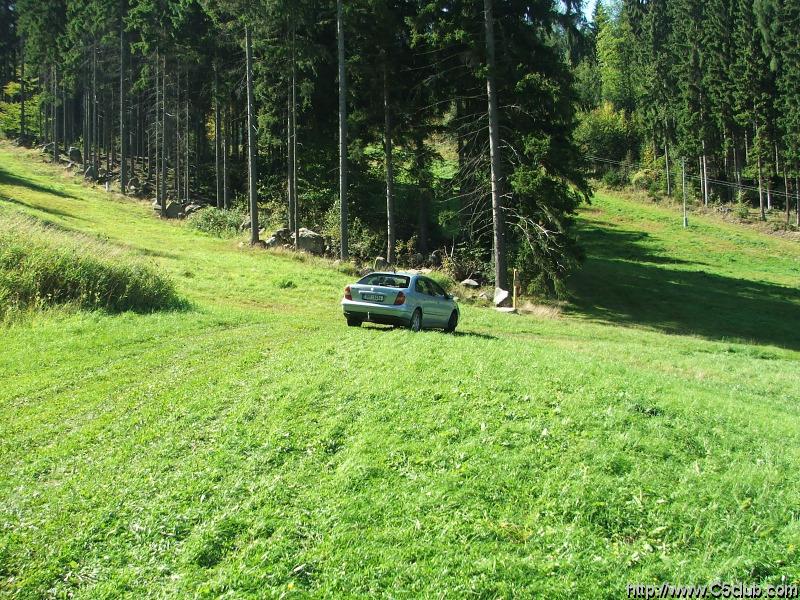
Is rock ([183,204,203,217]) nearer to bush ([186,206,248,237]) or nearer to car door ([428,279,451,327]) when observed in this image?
bush ([186,206,248,237])

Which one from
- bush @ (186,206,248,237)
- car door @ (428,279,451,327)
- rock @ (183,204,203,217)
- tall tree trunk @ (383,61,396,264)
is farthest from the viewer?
rock @ (183,204,203,217)

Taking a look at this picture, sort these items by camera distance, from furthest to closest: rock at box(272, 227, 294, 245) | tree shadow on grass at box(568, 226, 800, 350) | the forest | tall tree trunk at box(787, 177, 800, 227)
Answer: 1. tall tree trunk at box(787, 177, 800, 227)
2. rock at box(272, 227, 294, 245)
3. tree shadow on grass at box(568, 226, 800, 350)
4. the forest

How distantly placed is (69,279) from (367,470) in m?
12.0

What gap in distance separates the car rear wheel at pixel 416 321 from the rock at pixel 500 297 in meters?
11.2

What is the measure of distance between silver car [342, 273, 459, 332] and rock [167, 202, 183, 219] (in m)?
34.7

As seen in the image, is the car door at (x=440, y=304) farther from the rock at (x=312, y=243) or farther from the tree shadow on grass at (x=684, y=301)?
the rock at (x=312, y=243)

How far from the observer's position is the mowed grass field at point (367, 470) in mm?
4398

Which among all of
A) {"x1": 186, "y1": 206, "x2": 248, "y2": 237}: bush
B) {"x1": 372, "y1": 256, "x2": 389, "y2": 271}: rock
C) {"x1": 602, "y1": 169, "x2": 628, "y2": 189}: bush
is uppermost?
{"x1": 602, "y1": 169, "x2": 628, "y2": 189}: bush

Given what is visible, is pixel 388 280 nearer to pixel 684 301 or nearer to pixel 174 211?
pixel 684 301

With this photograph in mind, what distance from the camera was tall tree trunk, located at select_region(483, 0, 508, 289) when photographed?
26031mm

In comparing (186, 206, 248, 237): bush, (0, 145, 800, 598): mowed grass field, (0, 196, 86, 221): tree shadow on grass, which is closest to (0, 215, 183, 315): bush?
(0, 145, 800, 598): mowed grass field

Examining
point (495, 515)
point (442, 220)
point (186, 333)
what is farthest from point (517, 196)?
point (495, 515)

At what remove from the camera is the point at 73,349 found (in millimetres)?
10703

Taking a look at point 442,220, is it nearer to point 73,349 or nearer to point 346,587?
point 73,349
